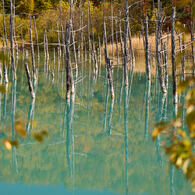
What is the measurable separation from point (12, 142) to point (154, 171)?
4.80 metres

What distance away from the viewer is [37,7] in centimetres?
3934

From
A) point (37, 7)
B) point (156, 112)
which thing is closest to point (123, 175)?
point (156, 112)

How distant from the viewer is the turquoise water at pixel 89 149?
213 inches

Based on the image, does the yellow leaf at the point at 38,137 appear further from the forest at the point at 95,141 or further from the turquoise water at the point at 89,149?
the turquoise water at the point at 89,149

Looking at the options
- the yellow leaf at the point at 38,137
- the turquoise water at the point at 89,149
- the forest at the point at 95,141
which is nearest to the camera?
the yellow leaf at the point at 38,137

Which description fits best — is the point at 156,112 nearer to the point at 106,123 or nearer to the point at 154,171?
the point at 106,123

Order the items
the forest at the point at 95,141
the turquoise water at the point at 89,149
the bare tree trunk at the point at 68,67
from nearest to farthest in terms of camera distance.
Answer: the forest at the point at 95,141 → the turquoise water at the point at 89,149 → the bare tree trunk at the point at 68,67

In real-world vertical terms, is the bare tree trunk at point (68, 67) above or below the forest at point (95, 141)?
above

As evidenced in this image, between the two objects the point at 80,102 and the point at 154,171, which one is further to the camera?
the point at 80,102

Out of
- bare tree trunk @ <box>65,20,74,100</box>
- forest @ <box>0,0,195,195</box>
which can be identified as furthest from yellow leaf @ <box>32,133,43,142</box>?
bare tree trunk @ <box>65,20,74,100</box>

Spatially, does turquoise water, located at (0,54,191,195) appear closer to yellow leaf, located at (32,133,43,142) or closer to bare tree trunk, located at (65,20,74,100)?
bare tree trunk, located at (65,20,74,100)

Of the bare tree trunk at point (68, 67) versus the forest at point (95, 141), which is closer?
the forest at point (95, 141)

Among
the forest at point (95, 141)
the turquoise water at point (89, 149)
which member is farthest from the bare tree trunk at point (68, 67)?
the turquoise water at point (89, 149)

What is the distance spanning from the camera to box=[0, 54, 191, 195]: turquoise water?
17.7ft
